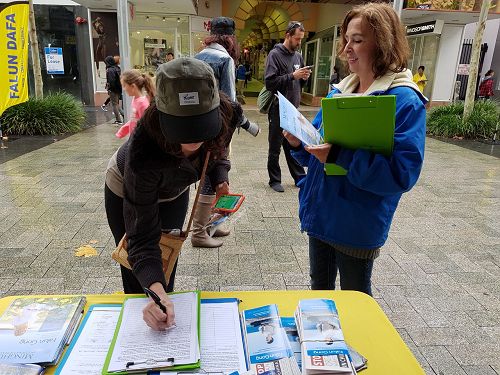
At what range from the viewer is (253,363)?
115cm

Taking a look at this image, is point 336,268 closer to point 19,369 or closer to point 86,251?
point 19,369

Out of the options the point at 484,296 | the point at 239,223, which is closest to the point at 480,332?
the point at 484,296

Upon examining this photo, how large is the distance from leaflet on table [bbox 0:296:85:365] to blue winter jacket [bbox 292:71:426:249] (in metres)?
1.05

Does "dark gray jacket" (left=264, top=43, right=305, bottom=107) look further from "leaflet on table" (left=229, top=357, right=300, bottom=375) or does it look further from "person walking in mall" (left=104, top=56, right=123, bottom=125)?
"person walking in mall" (left=104, top=56, right=123, bottom=125)

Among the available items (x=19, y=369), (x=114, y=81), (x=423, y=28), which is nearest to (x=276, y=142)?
(x=19, y=369)

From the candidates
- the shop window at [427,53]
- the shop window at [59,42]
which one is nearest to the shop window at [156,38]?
the shop window at [59,42]

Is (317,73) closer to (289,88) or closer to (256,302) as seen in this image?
(289,88)

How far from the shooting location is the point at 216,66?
3.55m

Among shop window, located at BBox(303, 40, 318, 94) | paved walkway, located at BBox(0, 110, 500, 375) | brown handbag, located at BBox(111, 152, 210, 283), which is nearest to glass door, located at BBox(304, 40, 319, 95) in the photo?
shop window, located at BBox(303, 40, 318, 94)

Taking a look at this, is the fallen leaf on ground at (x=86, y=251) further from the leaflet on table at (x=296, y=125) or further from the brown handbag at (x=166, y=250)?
the leaflet on table at (x=296, y=125)

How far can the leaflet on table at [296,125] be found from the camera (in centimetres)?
150

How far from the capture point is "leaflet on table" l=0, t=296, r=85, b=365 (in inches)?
45.3

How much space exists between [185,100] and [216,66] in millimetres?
2494

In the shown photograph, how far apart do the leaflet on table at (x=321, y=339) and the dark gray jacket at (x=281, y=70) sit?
3697 millimetres
